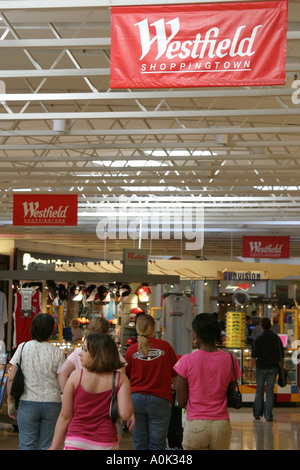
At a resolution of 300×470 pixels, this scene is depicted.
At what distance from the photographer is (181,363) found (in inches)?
194

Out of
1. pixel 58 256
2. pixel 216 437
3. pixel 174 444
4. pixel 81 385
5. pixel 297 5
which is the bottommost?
pixel 174 444

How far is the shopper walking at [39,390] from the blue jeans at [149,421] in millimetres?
731

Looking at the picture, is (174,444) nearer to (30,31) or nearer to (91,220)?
(30,31)

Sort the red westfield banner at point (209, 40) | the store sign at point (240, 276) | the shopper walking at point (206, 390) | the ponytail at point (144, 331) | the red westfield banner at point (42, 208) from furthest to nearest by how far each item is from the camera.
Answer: the store sign at point (240, 276)
the red westfield banner at point (42, 208)
the red westfield banner at point (209, 40)
the ponytail at point (144, 331)
the shopper walking at point (206, 390)

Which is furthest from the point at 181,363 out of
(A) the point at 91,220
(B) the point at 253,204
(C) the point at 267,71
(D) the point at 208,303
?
(D) the point at 208,303

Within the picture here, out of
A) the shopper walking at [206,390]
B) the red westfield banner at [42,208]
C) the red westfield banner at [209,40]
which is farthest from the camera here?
the red westfield banner at [42,208]

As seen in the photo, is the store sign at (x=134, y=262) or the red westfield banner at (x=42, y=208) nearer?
the store sign at (x=134, y=262)

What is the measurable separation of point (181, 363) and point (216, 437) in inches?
20.5

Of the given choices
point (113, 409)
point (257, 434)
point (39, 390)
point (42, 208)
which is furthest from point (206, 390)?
point (42, 208)

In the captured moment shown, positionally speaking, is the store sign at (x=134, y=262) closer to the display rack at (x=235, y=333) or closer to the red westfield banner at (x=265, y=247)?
the display rack at (x=235, y=333)

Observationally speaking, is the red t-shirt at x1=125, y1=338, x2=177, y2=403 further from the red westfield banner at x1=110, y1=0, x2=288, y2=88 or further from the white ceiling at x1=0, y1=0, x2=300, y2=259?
the white ceiling at x1=0, y1=0, x2=300, y2=259

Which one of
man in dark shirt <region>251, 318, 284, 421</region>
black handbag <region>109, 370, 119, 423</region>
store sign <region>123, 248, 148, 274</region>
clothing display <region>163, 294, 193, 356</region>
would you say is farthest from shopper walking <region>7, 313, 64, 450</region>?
clothing display <region>163, 294, 193, 356</region>

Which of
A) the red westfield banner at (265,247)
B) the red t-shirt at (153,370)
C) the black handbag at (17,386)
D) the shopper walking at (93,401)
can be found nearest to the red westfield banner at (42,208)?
the red westfield banner at (265,247)

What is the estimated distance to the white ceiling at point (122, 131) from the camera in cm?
1009
